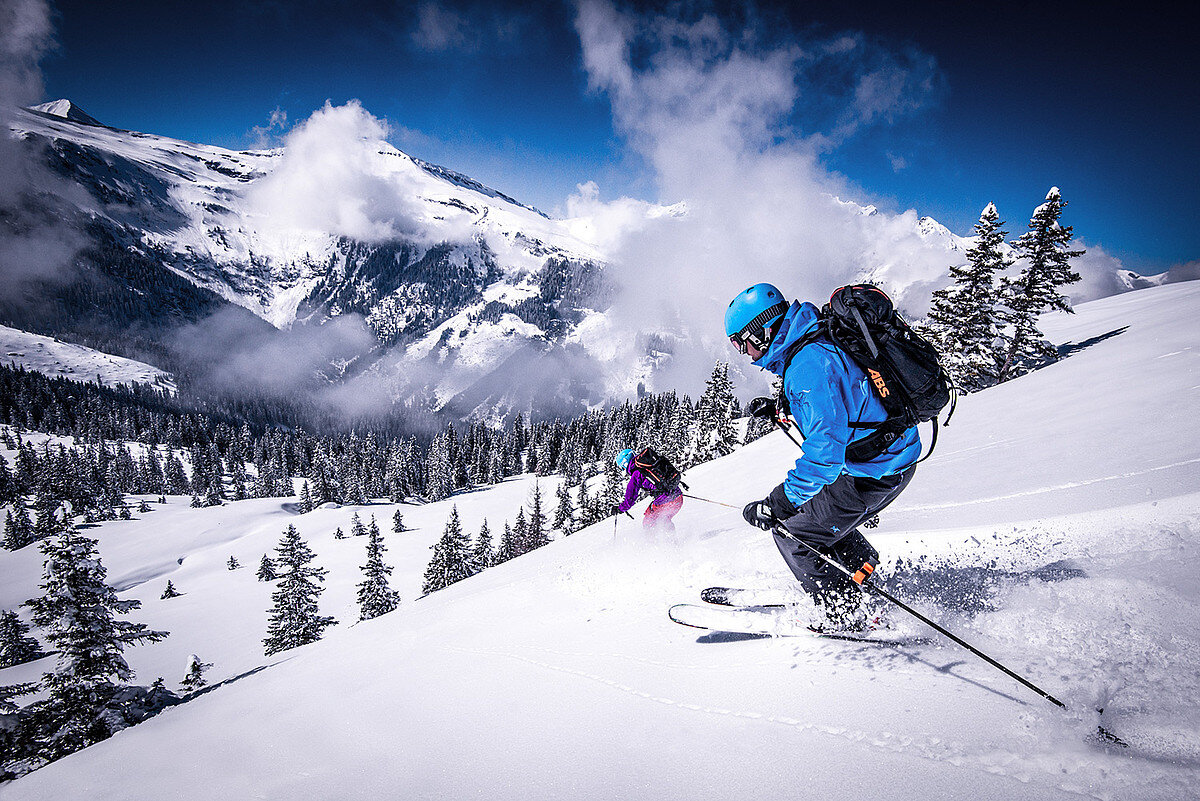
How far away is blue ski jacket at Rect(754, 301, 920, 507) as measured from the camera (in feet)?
11.7

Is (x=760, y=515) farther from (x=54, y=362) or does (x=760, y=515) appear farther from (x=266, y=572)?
(x=54, y=362)

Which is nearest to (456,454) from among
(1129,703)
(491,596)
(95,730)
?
(95,730)

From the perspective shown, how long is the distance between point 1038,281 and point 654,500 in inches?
1149

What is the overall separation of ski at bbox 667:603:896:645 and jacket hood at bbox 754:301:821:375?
230 centimetres

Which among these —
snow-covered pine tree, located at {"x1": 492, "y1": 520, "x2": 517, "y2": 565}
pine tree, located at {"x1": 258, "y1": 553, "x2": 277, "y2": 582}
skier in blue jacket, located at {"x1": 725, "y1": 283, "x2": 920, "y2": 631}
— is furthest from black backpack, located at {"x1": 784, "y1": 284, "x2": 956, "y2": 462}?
pine tree, located at {"x1": 258, "y1": 553, "x2": 277, "y2": 582}

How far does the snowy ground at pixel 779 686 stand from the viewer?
7.84 feet

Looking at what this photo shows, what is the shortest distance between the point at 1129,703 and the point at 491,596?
7.30 meters

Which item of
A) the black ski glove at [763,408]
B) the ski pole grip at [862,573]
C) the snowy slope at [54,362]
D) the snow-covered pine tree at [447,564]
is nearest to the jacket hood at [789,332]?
the black ski glove at [763,408]

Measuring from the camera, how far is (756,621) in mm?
4324

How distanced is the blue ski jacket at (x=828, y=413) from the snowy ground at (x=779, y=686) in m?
1.34

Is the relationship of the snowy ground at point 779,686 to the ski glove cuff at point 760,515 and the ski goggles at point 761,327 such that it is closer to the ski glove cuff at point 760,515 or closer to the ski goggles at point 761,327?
the ski glove cuff at point 760,515

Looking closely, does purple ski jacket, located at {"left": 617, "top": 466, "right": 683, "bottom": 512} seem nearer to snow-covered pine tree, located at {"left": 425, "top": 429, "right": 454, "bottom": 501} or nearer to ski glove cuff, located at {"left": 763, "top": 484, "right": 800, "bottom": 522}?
ski glove cuff, located at {"left": 763, "top": 484, "right": 800, "bottom": 522}

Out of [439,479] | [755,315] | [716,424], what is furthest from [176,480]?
[755,315]

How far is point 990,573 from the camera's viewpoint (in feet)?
14.1
